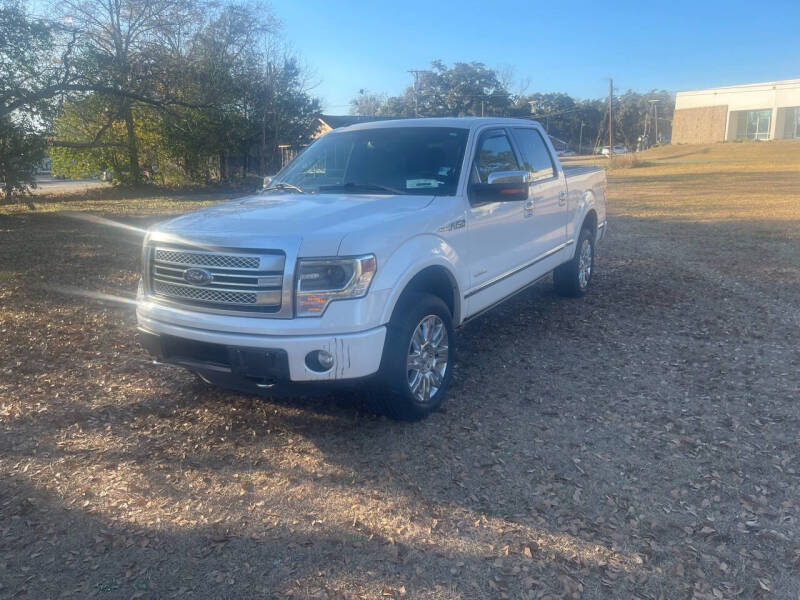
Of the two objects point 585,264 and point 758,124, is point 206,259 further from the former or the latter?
point 758,124

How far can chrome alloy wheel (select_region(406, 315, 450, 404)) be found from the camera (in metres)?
4.19

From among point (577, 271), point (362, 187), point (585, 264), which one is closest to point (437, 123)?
point (362, 187)

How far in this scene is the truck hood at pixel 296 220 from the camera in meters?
3.71

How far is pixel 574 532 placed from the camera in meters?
3.16

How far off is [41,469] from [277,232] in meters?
1.99

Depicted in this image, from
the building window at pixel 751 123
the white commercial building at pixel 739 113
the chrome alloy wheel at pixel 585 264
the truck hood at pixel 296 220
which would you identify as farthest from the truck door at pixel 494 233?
the building window at pixel 751 123

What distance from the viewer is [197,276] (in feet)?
12.8

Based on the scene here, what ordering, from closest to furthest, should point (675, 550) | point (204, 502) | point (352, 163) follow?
point (675, 550), point (204, 502), point (352, 163)

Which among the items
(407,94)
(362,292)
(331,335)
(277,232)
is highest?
(407,94)

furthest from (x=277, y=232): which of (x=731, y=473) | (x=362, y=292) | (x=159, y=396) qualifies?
(x=731, y=473)

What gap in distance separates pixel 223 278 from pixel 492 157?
2641 mm

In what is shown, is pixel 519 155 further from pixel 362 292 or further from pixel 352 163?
pixel 362 292

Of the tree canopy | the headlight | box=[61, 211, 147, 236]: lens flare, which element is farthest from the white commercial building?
the headlight

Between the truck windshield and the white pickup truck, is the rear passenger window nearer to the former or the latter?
the white pickup truck
